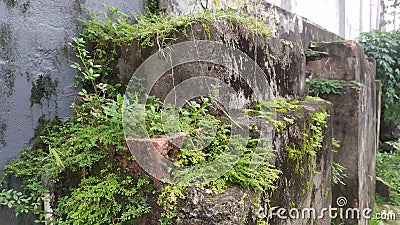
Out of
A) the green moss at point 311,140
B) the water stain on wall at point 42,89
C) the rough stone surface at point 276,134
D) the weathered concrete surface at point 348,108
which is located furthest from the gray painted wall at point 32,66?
the weathered concrete surface at point 348,108

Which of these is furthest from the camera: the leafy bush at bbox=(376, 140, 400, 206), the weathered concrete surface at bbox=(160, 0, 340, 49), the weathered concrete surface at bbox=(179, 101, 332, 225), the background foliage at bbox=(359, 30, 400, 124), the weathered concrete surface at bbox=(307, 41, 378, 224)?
the leafy bush at bbox=(376, 140, 400, 206)

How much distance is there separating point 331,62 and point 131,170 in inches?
130

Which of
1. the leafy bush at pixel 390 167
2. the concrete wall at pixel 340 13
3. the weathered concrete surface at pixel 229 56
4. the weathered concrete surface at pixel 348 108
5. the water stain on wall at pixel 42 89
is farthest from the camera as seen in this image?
the leafy bush at pixel 390 167

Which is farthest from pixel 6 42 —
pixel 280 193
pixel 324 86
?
pixel 324 86

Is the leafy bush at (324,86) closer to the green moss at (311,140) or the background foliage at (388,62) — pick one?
the green moss at (311,140)

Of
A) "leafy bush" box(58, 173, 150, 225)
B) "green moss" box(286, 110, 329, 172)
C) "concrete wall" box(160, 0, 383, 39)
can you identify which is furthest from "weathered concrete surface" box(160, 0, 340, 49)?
"leafy bush" box(58, 173, 150, 225)

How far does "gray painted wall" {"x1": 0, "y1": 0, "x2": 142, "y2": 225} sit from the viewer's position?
1814 millimetres

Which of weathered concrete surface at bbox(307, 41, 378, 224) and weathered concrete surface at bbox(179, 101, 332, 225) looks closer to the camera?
weathered concrete surface at bbox(179, 101, 332, 225)

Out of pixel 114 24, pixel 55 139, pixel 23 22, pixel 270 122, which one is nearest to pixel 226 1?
pixel 114 24

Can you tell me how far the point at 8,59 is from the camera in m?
1.82

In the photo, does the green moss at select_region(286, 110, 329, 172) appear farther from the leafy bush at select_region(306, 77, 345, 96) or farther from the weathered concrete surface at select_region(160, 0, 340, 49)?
the leafy bush at select_region(306, 77, 345, 96)

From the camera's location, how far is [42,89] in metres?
1.96

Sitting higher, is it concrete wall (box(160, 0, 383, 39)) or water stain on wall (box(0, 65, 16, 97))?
concrete wall (box(160, 0, 383, 39))

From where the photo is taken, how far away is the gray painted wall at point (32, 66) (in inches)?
71.4
